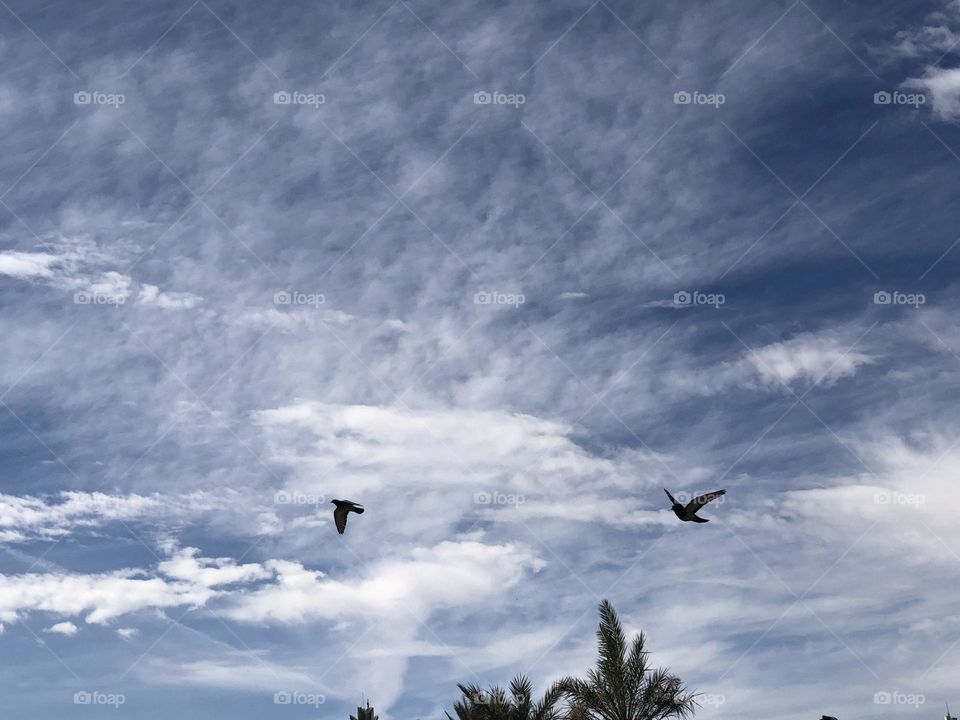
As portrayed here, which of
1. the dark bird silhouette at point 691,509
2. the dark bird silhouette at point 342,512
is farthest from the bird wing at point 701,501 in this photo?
the dark bird silhouette at point 342,512

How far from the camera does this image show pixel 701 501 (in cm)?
2497

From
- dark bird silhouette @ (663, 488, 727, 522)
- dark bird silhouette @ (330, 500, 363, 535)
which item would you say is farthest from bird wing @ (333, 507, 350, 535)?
dark bird silhouette @ (663, 488, 727, 522)

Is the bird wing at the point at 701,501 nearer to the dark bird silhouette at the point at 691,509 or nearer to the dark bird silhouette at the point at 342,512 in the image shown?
the dark bird silhouette at the point at 691,509

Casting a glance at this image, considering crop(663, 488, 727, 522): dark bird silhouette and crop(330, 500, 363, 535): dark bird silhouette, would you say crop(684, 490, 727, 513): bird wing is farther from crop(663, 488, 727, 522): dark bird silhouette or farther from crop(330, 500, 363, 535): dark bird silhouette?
crop(330, 500, 363, 535): dark bird silhouette

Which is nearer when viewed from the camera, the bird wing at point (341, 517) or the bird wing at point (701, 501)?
the bird wing at point (701, 501)

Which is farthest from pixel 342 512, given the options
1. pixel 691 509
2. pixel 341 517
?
pixel 691 509

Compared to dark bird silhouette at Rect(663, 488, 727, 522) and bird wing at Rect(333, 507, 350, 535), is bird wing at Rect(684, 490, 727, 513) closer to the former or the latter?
dark bird silhouette at Rect(663, 488, 727, 522)

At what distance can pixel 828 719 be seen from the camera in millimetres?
38844

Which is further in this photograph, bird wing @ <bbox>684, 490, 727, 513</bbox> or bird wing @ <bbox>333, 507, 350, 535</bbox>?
bird wing @ <bbox>333, 507, 350, 535</bbox>

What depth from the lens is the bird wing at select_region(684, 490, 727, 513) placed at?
2414 cm

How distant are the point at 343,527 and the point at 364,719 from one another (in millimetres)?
20844

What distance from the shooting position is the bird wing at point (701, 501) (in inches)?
950

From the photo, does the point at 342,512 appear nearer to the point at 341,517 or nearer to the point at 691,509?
the point at 341,517

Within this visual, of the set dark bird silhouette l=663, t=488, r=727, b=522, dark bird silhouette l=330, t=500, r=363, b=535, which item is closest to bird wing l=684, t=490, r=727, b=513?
dark bird silhouette l=663, t=488, r=727, b=522
